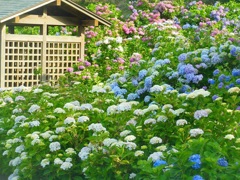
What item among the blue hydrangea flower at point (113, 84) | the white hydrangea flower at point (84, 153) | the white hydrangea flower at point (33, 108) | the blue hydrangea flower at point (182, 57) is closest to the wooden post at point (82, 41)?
the blue hydrangea flower at point (113, 84)

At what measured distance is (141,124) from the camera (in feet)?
18.8

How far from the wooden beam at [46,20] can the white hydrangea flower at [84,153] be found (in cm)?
862

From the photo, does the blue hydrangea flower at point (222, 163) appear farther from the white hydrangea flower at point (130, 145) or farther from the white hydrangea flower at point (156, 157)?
the white hydrangea flower at point (130, 145)

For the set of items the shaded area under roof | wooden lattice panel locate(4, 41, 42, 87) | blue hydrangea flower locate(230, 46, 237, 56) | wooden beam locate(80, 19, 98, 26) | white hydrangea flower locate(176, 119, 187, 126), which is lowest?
wooden lattice panel locate(4, 41, 42, 87)

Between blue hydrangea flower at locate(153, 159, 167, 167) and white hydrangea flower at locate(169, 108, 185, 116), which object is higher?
white hydrangea flower at locate(169, 108, 185, 116)

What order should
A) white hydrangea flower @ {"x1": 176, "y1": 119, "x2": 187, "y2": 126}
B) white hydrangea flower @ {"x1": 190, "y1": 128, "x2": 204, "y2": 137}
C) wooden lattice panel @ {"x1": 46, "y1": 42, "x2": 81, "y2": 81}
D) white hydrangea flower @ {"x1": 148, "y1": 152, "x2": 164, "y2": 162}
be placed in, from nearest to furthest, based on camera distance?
1. white hydrangea flower @ {"x1": 148, "y1": 152, "x2": 164, "y2": 162}
2. white hydrangea flower @ {"x1": 190, "y1": 128, "x2": 204, "y2": 137}
3. white hydrangea flower @ {"x1": 176, "y1": 119, "x2": 187, "y2": 126}
4. wooden lattice panel @ {"x1": 46, "y1": 42, "x2": 81, "y2": 81}

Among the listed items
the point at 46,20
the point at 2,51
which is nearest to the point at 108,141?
the point at 2,51

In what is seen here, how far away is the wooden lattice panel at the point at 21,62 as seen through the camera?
1407 centimetres

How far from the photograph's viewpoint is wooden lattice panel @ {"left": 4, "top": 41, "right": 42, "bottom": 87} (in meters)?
14.1

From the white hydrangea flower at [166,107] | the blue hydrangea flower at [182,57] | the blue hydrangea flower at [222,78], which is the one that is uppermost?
the blue hydrangea flower at [182,57]

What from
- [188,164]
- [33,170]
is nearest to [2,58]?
[33,170]

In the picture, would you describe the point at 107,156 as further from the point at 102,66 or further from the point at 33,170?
the point at 102,66

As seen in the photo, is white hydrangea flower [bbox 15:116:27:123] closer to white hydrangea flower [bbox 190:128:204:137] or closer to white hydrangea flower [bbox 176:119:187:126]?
white hydrangea flower [bbox 176:119:187:126]

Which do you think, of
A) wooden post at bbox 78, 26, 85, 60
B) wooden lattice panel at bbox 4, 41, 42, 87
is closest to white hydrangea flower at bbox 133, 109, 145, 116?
wooden lattice panel at bbox 4, 41, 42, 87
